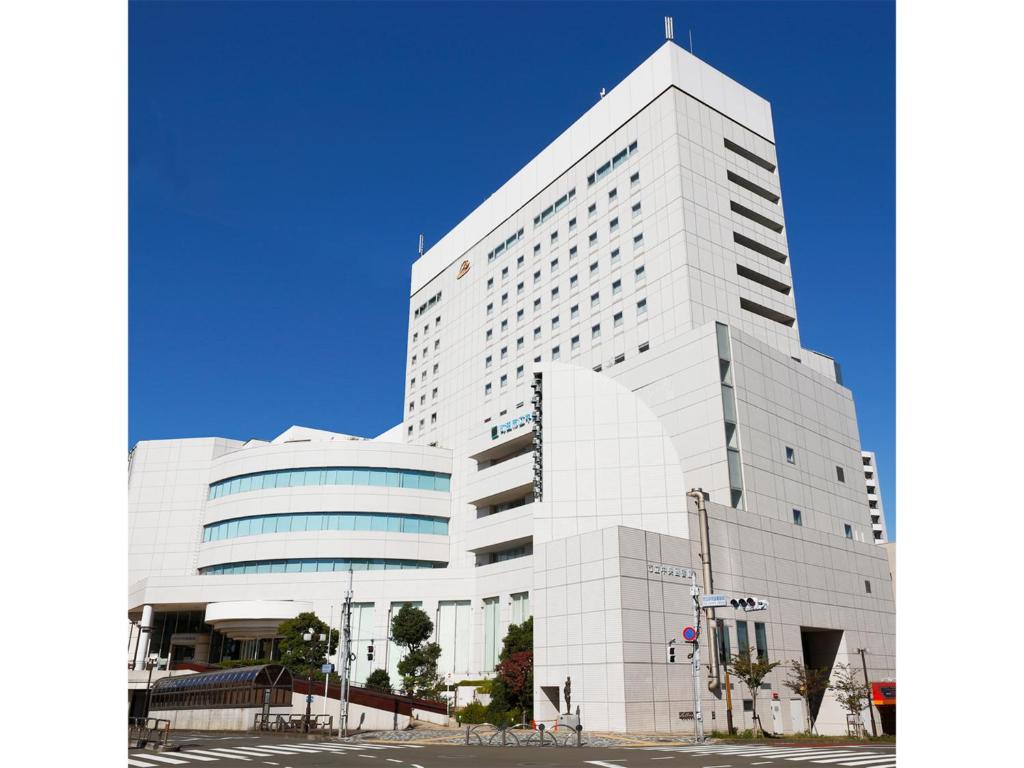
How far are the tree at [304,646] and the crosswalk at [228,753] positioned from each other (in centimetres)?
2594

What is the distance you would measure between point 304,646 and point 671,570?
29.3 metres

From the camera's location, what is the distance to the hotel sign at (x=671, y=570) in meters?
44.5

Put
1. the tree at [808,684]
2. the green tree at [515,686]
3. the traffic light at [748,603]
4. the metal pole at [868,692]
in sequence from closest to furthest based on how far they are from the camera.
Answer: the traffic light at [748,603]
the green tree at [515,686]
the tree at [808,684]
the metal pole at [868,692]

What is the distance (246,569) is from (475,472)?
77.5ft

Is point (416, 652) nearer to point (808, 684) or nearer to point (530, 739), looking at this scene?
point (530, 739)

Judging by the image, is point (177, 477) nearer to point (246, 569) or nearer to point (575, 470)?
point (246, 569)

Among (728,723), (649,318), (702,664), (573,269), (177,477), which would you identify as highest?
(573,269)

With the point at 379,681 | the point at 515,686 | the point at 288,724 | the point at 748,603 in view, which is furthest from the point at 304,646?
the point at 748,603

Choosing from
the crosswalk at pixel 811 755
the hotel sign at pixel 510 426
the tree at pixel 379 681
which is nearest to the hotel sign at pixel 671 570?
the crosswalk at pixel 811 755

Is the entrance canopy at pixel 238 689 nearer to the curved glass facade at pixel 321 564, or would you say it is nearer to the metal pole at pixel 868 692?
the curved glass facade at pixel 321 564

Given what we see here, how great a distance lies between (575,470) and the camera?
5166 centimetres

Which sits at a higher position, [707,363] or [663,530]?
[707,363]

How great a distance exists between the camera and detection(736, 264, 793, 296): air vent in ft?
225
